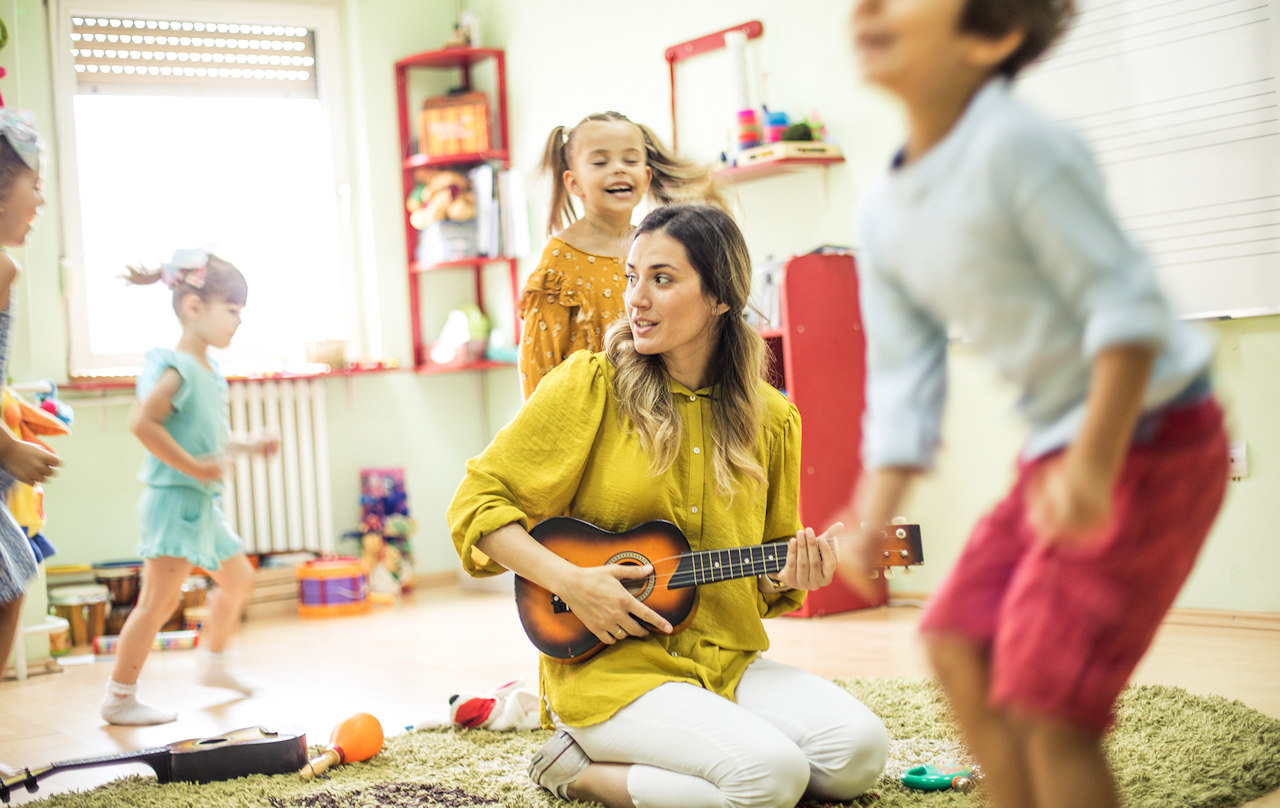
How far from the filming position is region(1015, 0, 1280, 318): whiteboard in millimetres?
3055

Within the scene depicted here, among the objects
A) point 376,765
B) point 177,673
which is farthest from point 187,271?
point 376,765

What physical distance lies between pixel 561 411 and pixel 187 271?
1735 millimetres

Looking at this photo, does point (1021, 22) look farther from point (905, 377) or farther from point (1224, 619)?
point (1224, 619)

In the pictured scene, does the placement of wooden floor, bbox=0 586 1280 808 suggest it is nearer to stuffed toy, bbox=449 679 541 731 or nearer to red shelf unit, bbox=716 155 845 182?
stuffed toy, bbox=449 679 541 731

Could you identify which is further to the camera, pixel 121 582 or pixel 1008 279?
pixel 121 582

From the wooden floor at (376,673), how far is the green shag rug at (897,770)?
12 cm

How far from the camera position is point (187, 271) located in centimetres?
308

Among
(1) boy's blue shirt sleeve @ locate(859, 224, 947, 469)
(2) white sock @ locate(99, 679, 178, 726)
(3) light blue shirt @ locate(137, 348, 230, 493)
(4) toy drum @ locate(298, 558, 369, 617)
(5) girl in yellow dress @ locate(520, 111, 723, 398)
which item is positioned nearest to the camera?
(1) boy's blue shirt sleeve @ locate(859, 224, 947, 469)

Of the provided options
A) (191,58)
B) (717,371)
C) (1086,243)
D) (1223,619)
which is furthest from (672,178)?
(191,58)

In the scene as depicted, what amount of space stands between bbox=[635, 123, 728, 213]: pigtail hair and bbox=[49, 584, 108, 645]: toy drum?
267 cm

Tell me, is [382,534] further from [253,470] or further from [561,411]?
[561,411]

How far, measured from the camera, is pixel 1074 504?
685 mm

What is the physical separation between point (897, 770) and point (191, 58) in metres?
4.28

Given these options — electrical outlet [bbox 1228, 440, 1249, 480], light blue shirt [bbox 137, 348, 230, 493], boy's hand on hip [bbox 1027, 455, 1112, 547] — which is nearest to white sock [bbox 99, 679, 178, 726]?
light blue shirt [bbox 137, 348, 230, 493]
